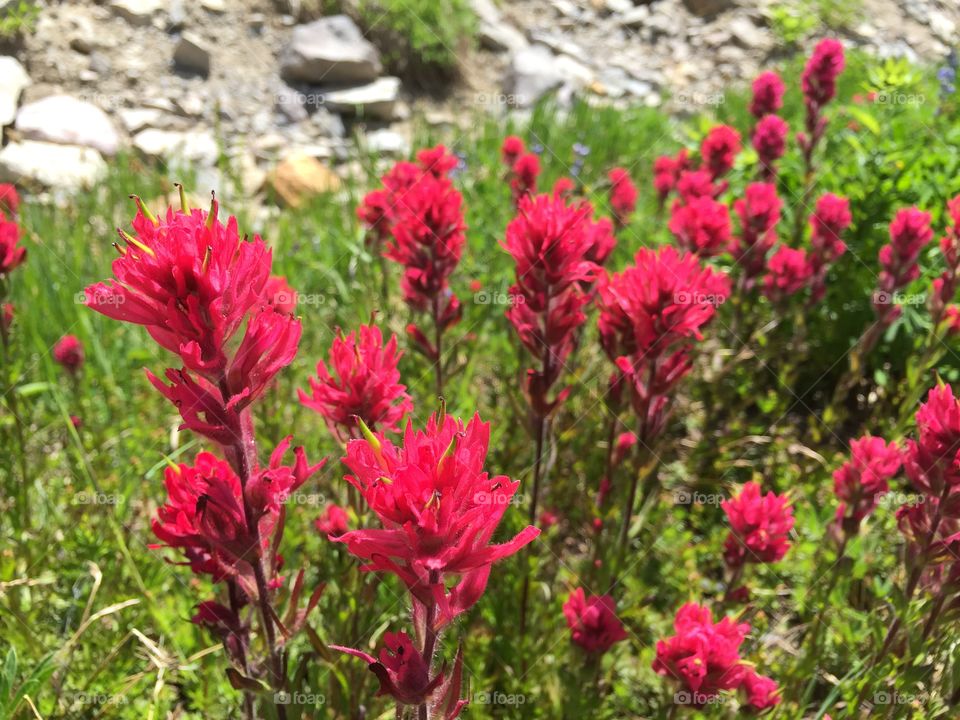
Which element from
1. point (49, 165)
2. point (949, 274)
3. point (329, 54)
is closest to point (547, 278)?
point (949, 274)

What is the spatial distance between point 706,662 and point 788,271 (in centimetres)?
222

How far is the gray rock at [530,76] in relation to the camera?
892 cm

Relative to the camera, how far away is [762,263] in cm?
352

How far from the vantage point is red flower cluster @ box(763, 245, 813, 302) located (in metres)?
3.38

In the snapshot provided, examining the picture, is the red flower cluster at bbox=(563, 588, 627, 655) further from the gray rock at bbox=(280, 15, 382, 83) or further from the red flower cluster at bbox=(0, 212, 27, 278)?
the gray rock at bbox=(280, 15, 382, 83)

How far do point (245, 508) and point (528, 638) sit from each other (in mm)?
1305

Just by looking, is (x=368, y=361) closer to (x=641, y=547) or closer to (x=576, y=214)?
(x=576, y=214)

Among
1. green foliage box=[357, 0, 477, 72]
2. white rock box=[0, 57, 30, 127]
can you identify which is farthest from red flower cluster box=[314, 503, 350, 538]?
green foliage box=[357, 0, 477, 72]

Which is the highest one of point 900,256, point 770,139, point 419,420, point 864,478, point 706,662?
point 770,139

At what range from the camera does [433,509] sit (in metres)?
1.05

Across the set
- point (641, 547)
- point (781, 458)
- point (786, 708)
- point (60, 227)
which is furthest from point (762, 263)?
point (60, 227)

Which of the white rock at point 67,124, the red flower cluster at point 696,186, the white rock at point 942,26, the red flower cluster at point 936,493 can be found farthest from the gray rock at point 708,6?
the red flower cluster at point 936,493

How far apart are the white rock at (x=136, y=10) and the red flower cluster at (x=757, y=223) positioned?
705 centimetres

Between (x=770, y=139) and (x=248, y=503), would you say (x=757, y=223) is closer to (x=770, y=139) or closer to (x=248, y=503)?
(x=770, y=139)
